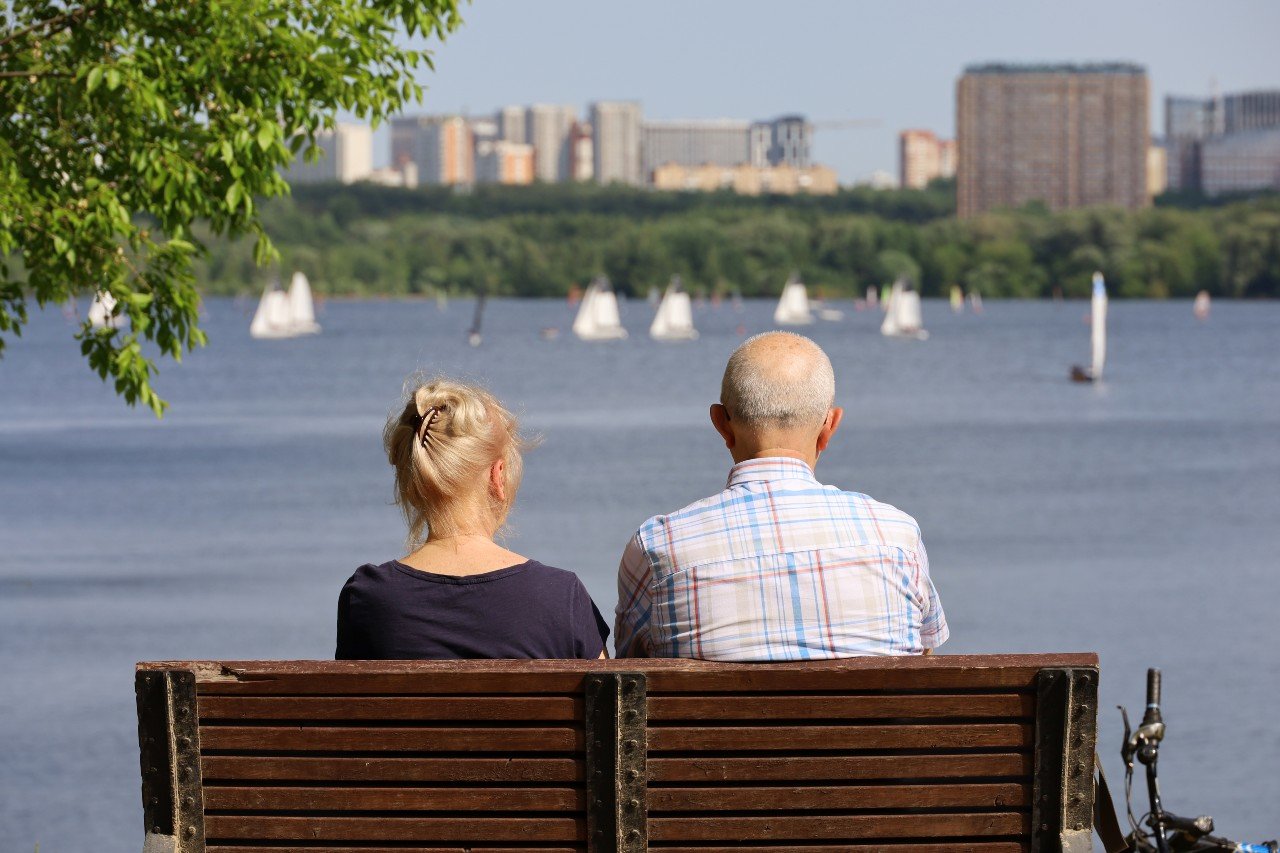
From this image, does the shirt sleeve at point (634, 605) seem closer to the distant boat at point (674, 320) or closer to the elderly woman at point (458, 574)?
the elderly woman at point (458, 574)

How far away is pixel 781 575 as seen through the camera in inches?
121

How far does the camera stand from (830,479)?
32.1 metres

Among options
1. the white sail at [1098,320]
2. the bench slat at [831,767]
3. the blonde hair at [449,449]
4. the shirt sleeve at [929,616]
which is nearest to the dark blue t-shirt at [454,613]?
the blonde hair at [449,449]

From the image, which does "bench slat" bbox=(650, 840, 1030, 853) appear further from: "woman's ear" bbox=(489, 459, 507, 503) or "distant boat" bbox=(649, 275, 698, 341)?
"distant boat" bbox=(649, 275, 698, 341)

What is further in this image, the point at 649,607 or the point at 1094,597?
the point at 1094,597

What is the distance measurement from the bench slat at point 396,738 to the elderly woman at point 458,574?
27cm

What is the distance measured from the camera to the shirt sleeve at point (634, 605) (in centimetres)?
315

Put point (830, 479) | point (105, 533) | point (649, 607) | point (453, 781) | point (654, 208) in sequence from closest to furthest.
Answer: point (453, 781) < point (649, 607) < point (105, 533) < point (830, 479) < point (654, 208)

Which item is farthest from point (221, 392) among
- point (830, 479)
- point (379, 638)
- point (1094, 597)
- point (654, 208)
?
point (654, 208)

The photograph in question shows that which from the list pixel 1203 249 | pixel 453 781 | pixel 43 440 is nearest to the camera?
pixel 453 781

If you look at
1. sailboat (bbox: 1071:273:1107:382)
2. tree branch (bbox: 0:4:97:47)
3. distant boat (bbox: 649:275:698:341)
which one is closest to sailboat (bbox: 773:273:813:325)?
distant boat (bbox: 649:275:698:341)

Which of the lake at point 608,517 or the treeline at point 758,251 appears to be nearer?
the lake at point 608,517

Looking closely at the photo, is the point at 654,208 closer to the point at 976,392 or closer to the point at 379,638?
the point at 976,392

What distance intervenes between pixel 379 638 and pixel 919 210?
15566 centimetres
